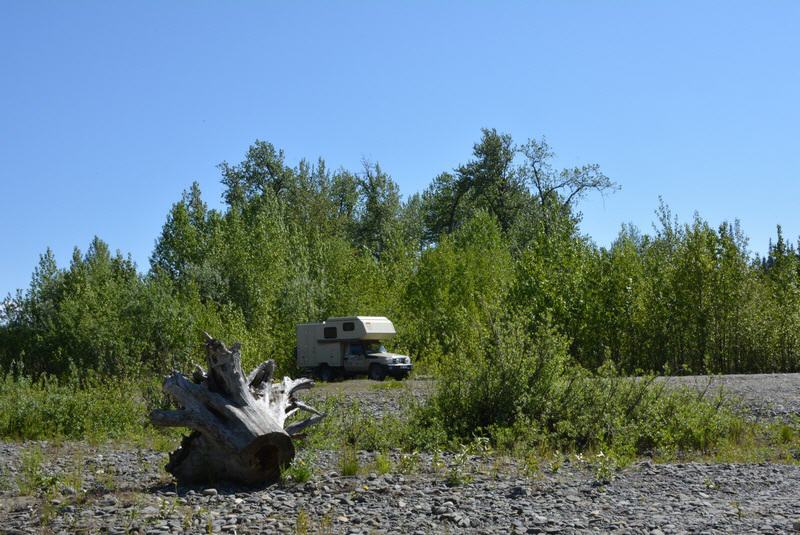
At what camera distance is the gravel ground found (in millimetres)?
7867

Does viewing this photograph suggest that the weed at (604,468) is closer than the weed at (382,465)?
Yes

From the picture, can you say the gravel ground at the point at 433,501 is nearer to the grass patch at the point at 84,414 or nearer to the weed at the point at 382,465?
the weed at the point at 382,465

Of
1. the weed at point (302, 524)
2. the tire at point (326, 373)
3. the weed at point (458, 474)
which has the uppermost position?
the tire at point (326, 373)

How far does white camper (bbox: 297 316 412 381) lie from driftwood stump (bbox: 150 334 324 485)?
69.9ft

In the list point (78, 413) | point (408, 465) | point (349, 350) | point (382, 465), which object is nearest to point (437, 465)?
point (408, 465)

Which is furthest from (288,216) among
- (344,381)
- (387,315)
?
(344,381)

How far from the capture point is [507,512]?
8398 millimetres

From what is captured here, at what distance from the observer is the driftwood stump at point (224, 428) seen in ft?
32.3

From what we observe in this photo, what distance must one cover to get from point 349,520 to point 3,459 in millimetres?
8127

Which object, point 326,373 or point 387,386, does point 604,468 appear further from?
point 326,373

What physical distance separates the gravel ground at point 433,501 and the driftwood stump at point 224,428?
1.17 feet

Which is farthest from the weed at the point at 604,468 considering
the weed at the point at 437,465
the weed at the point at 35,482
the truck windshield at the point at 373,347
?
the truck windshield at the point at 373,347

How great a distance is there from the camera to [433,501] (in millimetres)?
8867

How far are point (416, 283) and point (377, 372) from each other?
38.5ft
